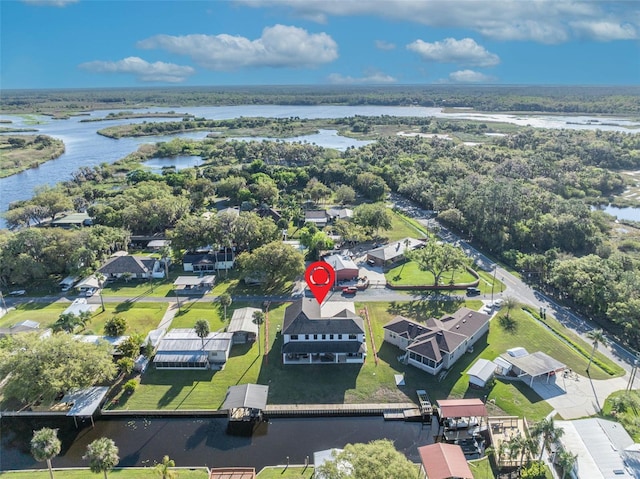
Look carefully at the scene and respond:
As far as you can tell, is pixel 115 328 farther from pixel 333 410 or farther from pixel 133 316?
pixel 333 410

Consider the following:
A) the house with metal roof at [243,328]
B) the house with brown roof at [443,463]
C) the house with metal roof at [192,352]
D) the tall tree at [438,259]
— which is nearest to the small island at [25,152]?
the house with metal roof at [192,352]

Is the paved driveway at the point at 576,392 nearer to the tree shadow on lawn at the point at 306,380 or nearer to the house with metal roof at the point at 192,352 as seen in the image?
the tree shadow on lawn at the point at 306,380

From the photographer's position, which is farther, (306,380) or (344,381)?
(306,380)

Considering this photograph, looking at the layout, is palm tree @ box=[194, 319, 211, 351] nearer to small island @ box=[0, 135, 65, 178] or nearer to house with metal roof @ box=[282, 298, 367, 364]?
house with metal roof @ box=[282, 298, 367, 364]

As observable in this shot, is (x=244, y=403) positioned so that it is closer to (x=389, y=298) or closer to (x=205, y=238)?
(x=389, y=298)

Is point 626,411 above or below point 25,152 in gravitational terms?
below

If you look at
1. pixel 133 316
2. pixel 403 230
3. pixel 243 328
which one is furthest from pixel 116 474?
pixel 403 230

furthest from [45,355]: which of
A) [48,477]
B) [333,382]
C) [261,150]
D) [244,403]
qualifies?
[261,150]
